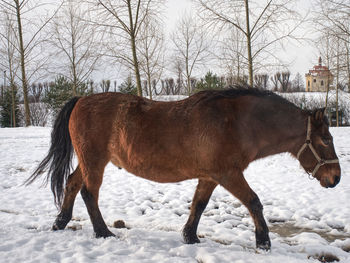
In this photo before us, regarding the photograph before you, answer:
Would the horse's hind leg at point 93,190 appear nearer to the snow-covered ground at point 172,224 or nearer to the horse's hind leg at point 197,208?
the snow-covered ground at point 172,224

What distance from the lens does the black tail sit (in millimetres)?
3684

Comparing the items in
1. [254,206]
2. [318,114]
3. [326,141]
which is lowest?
[254,206]

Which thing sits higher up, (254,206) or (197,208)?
(254,206)

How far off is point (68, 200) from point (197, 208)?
166cm

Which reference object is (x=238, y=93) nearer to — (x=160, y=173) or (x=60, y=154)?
(x=160, y=173)

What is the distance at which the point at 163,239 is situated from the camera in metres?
3.21

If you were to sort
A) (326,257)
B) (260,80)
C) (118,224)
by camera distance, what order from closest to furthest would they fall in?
1. (326,257)
2. (118,224)
3. (260,80)

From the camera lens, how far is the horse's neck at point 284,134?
310 centimetres

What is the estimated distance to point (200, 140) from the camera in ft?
9.74

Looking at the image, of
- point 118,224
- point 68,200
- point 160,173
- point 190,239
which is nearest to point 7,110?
point 68,200

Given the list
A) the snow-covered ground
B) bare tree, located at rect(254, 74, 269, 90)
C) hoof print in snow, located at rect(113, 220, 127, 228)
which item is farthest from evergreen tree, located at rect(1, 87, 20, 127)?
hoof print in snow, located at rect(113, 220, 127, 228)

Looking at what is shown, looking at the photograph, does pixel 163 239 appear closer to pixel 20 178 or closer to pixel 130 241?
pixel 130 241

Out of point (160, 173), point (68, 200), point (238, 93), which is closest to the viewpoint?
point (160, 173)

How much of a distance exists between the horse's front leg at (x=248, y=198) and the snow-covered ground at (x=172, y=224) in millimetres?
145
